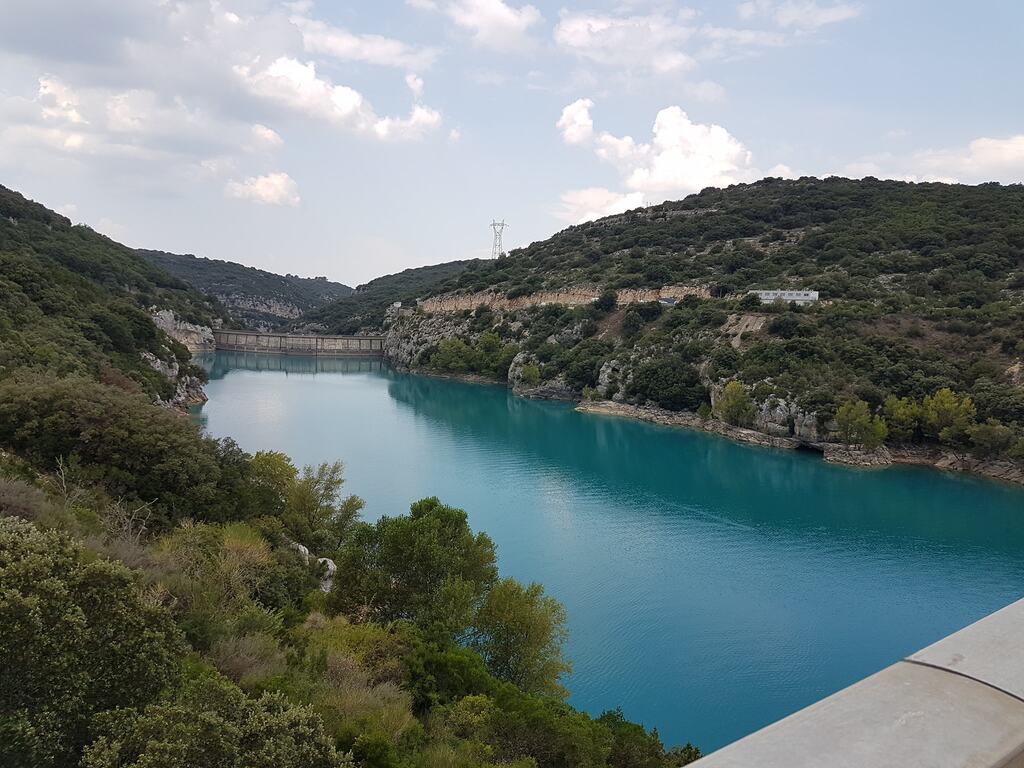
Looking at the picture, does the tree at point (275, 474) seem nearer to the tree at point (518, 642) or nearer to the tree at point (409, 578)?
the tree at point (409, 578)

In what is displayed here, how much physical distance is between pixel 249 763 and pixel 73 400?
40.1 ft

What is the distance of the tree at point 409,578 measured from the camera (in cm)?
1189

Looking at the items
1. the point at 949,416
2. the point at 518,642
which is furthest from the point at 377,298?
the point at 518,642

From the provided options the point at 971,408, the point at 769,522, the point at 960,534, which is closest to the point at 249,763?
the point at 769,522

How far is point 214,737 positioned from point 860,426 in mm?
36836

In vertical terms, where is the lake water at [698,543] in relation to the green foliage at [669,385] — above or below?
below

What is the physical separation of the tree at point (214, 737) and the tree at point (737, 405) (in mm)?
39073

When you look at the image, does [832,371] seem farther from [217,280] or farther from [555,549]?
[217,280]

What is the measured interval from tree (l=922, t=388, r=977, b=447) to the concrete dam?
73.4m

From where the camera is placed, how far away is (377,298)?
136 m

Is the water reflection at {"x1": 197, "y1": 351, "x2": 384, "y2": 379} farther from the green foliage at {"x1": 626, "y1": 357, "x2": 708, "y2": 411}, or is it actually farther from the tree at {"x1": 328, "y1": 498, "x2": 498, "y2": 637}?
the tree at {"x1": 328, "y1": 498, "x2": 498, "y2": 637}

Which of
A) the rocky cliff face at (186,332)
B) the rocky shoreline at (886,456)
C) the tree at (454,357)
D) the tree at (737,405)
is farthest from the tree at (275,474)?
the rocky cliff face at (186,332)

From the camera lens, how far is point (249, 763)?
4516mm

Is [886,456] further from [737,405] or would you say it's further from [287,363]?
[287,363]
